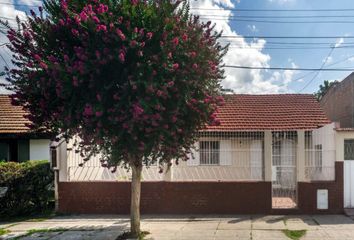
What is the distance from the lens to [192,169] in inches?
476

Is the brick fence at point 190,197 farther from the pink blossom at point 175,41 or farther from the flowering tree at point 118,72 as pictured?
the pink blossom at point 175,41

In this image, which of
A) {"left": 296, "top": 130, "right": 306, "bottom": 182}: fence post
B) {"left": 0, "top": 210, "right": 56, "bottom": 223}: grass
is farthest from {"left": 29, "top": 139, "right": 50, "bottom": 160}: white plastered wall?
{"left": 296, "top": 130, "right": 306, "bottom": 182}: fence post

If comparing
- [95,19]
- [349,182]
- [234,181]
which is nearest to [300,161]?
[349,182]

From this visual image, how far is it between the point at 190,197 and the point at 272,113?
621 cm

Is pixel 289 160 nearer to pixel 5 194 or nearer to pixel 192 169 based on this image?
pixel 192 169

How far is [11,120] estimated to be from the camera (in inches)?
664

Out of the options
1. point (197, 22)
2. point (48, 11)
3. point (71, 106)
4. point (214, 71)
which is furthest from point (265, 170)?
point (48, 11)

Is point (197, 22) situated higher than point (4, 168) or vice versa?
point (197, 22)

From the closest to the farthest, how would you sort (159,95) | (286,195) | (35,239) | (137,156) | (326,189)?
(159,95), (137,156), (35,239), (326,189), (286,195)

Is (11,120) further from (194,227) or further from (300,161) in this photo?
(300,161)

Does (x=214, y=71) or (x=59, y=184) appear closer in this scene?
(x=214, y=71)

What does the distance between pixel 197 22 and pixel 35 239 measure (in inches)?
254

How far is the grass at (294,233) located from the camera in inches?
345

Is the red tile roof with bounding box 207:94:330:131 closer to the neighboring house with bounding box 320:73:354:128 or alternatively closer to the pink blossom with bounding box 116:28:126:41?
the neighboring house with bounding box 320:73:354:128
